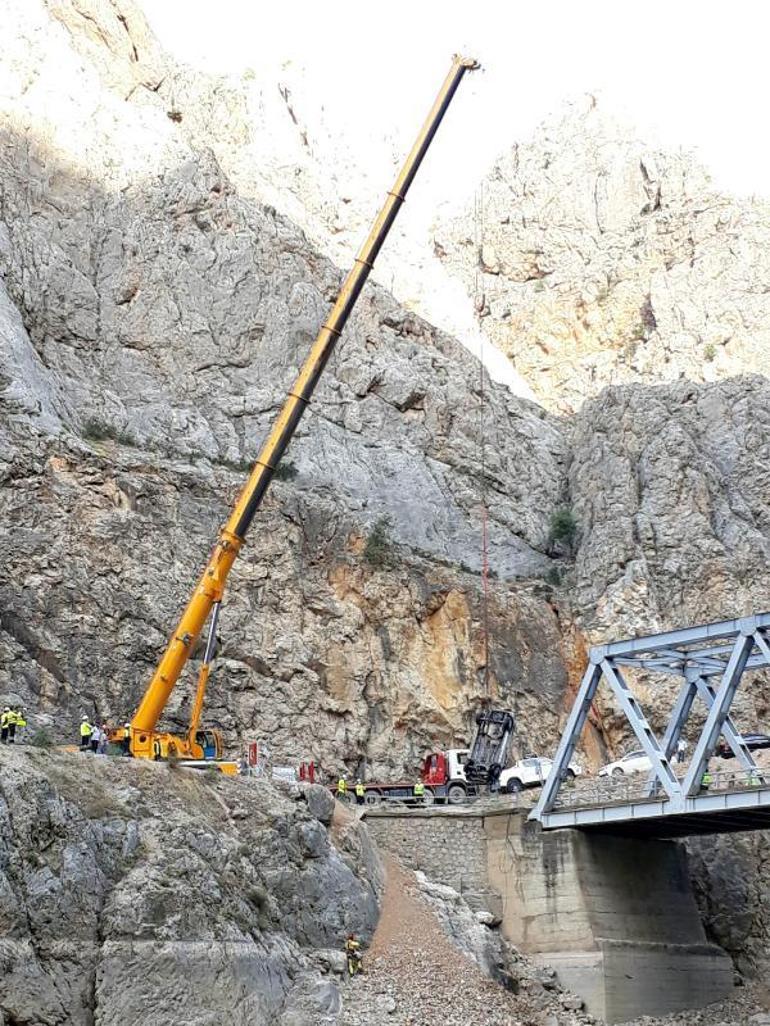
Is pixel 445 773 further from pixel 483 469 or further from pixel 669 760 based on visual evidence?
pixel 483 469

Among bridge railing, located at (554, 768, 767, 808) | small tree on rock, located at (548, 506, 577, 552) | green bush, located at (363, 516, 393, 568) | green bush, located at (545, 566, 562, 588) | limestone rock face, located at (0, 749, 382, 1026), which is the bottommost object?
limestone rock face, located at (0, 749, 382, 1026)

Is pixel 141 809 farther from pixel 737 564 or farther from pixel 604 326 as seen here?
pixel 604 326

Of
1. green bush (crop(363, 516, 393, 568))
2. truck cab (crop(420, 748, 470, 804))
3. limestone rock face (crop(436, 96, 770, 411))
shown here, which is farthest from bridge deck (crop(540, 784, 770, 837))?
limestone rock face (crop(436, 96, 770, 411))

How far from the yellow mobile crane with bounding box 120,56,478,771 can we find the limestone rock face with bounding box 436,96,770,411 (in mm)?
43832

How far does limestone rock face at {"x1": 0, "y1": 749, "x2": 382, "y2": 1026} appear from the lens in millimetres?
23578

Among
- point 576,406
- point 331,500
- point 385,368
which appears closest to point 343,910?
point 331,500

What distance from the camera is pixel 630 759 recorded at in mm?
42250

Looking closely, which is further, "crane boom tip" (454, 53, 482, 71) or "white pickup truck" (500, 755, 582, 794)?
"white pickup truck" (500, 755, 582, 794)

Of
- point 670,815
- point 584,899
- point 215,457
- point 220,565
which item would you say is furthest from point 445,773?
point 215,457

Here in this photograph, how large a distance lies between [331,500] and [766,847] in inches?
814

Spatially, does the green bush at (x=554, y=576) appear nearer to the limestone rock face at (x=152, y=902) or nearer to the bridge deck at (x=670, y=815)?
the bridge deck at (x=670, y=815)

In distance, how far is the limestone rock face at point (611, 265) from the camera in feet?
258

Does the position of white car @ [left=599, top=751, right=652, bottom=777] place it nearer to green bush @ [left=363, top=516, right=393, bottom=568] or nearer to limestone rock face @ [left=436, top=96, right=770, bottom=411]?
green bush @ [left=363, top=516, right=393, bottom=568]

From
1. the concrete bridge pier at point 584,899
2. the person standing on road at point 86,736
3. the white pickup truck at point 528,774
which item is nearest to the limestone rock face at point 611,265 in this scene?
the white pickup truck at point 528,774
